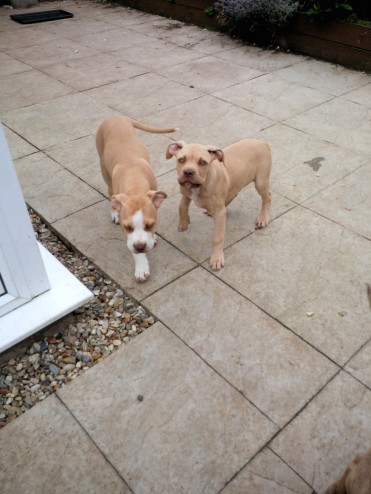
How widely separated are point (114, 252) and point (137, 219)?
3.13 feet

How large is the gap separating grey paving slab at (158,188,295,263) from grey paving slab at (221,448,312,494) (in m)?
1.86

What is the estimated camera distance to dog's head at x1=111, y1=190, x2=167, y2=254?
3.07 meters

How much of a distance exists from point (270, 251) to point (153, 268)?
1140 mm

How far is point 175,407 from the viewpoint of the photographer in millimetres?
2711

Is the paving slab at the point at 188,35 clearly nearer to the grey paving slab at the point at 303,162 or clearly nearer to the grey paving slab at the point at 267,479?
the grey paving slab at the point at 303,162

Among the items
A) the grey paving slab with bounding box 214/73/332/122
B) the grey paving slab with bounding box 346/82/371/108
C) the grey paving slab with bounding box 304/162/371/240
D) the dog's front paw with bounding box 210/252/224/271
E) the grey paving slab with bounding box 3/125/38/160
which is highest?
the grey paving slab with bounding box 3/125/38/160

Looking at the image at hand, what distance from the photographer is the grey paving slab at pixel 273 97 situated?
6.35 meters

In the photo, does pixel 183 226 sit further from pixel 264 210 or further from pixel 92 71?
pixel 92 71

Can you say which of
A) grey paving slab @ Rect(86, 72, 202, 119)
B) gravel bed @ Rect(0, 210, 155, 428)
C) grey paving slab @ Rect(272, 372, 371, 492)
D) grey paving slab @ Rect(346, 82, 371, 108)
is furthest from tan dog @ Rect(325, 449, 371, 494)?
grey paving slab @ Rect(346, 82, 371, 108)

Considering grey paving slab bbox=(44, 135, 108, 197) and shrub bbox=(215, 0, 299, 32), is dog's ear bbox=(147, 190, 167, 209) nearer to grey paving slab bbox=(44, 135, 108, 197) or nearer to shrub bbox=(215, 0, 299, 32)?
grey paving slab bbox=(44, 135, 108, 197)

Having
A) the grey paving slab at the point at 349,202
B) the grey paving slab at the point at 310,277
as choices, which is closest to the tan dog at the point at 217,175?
the grey paving slab at the point at 310,277

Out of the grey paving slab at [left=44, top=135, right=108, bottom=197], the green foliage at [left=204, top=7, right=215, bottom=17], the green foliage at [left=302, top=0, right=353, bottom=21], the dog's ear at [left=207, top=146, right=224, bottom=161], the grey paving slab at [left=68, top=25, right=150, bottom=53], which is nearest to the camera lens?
the dog's ear at [left=207, top=146, right=224, bottom=161]

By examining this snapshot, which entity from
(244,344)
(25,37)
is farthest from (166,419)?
(25,37)

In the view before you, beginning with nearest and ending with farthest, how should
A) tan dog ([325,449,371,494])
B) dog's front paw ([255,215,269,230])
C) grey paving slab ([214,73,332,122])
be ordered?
tan dog ([325,449,371,494]) < dog's front paw ([255,215,269,230]) < grey paving slab ([214,73,332,122])
